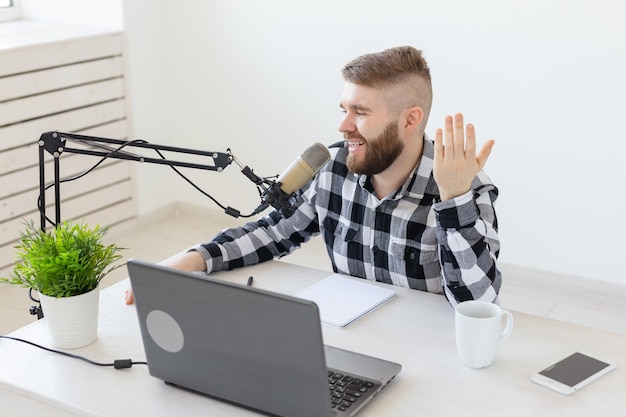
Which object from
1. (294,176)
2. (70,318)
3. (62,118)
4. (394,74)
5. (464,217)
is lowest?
(62,118)

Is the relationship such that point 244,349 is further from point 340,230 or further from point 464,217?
point 340,230

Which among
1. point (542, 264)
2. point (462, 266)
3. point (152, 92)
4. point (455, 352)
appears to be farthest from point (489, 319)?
point (152, 92)

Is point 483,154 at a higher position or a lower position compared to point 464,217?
higher

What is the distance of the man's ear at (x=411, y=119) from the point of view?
2195 millimetres

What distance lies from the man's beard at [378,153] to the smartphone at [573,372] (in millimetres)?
669

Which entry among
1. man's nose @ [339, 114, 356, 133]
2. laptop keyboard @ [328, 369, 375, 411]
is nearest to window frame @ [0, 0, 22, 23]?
man's nose @ [339, 114, 356, 133]

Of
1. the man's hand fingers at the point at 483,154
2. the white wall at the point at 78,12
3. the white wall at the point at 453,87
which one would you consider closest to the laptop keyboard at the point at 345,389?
the man's hand fingers at the point at 483,154

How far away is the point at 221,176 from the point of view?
4496 millimetres

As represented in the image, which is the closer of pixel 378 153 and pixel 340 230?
pixel 378 153

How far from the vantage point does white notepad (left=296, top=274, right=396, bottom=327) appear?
1888 mm

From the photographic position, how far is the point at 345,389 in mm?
1577

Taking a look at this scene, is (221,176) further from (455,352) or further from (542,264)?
(455,352)

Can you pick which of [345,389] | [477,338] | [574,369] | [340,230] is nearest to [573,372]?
[574,369]

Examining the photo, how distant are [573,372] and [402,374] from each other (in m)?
0.32
